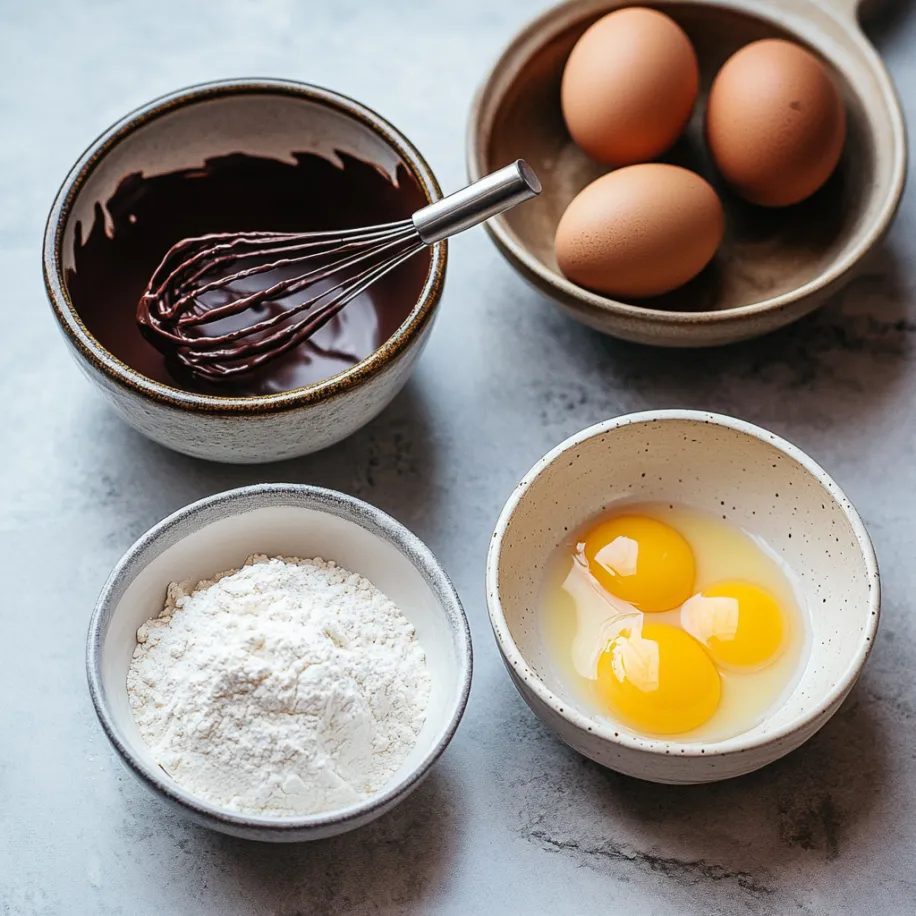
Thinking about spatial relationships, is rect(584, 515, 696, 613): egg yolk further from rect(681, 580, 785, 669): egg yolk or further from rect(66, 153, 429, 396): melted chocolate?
rect(66, 153, 429, 396): melted chocolate

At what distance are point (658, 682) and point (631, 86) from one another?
2.03 ft

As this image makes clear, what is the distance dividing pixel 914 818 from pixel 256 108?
0.95 metres

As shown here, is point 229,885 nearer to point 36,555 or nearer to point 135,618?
point 135,618

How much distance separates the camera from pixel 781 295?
1264 mm

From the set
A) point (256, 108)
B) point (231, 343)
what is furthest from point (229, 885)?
point (256, 108)

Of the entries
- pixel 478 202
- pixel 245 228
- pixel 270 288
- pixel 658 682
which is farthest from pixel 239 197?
pixel 658 682

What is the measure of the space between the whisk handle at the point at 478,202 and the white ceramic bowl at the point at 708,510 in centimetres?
22

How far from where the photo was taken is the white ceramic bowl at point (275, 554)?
933 mm

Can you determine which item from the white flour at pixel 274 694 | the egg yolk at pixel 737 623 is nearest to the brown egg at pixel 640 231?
the egg yolk at pixel 737 623

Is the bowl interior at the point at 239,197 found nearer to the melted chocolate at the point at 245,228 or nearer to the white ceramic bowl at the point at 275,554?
the melted chocolate at the point at 245,228

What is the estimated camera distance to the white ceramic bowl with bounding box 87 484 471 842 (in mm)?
933

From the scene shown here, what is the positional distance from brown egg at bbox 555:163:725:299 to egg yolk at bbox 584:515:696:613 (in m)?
0.25

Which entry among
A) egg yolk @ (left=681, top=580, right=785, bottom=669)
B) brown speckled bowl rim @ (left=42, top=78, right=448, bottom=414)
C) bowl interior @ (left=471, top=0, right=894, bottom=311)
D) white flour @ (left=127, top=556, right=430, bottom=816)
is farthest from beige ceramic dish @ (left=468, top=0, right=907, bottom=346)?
white flour @ (left=127, top=556, right=430, bottom=816)

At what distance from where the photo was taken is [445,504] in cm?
124
